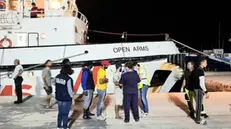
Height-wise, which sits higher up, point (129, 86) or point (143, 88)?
point (129, 86)

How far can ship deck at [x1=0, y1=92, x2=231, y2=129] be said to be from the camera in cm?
751

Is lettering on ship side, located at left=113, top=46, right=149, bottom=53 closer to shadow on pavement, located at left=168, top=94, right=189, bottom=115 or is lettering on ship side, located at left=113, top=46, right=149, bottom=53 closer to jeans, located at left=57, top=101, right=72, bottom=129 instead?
shadow on pavement, located at left=168, top=94, right=189, bottom=115

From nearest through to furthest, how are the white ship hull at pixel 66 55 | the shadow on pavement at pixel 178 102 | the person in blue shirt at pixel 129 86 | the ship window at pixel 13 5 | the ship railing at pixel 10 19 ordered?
the person in blue shirt at pixel 129 86 → the shadow on pavement at pixel 178 102 → the white ship hull at pixel 66 55 → the ship railing at pixel 10 19 → the ship window at pixel 13 5

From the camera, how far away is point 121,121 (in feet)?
26.2

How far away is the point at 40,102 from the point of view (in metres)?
10.8

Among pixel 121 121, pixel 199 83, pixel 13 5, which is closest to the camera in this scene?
pixel 199 83

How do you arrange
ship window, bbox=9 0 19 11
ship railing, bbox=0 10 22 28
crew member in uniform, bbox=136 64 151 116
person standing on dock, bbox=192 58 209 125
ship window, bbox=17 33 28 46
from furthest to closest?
ship window, bbox=9 0 19 11 → ship window, bbox=17 33 28 46 → ship railing, bbox=0 10 22 28 → crew member in uniform, bbox=136 64 151 116 → person standing on dock, bbox=192 58 209 125

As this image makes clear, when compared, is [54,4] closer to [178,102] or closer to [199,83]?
[178,102]

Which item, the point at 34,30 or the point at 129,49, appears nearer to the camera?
the point at 129,49

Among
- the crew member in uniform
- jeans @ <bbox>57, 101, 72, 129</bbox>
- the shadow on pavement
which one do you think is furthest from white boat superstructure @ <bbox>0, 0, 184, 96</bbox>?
jeans @ <bbox>57, 101, 72, 129</bbox>

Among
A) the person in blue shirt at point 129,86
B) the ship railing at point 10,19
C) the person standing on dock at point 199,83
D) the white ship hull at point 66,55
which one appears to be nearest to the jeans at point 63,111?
the person in blue shirt at point 129,86

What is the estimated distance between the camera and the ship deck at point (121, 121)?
24.6ft

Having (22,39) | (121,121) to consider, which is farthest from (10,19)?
(121,121)

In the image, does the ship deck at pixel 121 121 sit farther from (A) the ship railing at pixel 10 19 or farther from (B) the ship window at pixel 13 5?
(B) the ship window at pixel 13 5
